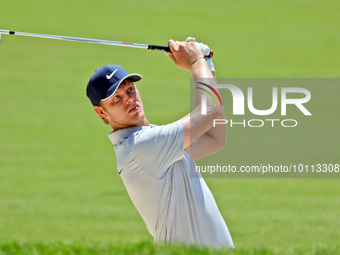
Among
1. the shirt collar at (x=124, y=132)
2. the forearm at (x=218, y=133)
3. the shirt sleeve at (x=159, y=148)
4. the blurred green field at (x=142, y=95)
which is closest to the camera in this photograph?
the shirt sleeve at (x=159, y=148)

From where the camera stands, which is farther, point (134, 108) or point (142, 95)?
point (142, 95)

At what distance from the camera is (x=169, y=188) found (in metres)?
3.58

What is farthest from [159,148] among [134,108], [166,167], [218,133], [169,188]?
[218,133]

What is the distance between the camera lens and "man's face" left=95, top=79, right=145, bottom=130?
377 cm

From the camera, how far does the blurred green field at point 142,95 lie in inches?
387

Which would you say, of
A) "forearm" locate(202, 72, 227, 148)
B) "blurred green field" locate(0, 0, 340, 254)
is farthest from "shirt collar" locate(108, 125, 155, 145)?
"blurred green field" locate(0, 0, 340, 254)

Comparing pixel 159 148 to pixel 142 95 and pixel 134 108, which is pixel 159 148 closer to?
pixel 134 108

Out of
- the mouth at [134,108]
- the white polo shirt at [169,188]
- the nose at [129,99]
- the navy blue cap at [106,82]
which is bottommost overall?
the white polo shirt at [169,188]

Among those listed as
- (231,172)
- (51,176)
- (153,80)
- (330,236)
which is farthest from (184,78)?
(330,236)

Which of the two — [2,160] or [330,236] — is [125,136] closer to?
[330,236]

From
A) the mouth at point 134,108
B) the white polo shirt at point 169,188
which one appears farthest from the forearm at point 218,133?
the mouth at point 134,108

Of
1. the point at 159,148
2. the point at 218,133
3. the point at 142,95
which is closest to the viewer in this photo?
the point at 159,148

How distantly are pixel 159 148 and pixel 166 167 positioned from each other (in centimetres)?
14

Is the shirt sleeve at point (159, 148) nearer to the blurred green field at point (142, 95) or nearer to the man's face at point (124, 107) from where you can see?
the man's face at point (124, 107)
